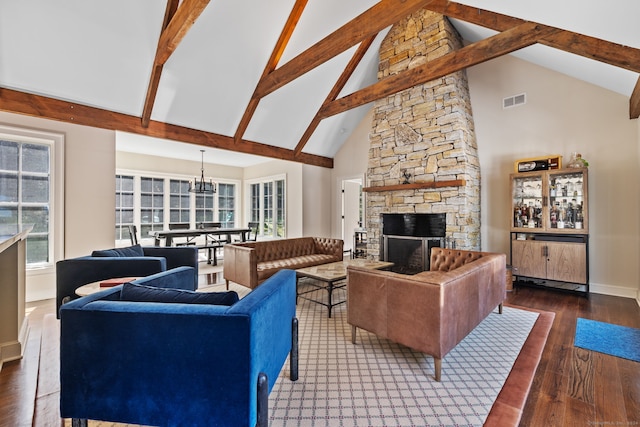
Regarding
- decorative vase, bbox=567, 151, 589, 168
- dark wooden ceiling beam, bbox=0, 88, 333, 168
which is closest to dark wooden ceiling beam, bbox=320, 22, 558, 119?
decorative vase, bbox=567, 151, 589, 168

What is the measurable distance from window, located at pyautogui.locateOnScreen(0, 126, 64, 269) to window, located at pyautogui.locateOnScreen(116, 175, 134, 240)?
297 centimetres

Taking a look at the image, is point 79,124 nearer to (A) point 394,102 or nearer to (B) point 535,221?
(A) point 394,102

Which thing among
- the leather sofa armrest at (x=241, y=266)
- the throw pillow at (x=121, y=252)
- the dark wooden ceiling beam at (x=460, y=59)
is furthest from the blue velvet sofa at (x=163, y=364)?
the dark wooden ceiling beam at (x=460, y=59)

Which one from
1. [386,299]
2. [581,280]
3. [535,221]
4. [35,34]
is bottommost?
[581,280]

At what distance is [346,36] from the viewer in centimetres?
360

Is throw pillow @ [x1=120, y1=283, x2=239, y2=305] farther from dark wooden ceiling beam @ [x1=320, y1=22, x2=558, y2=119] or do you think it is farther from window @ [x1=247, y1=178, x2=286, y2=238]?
window @ [x1=247, y1=178, x2=286, y2=238]

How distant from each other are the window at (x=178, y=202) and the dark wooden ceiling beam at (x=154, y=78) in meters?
3.41

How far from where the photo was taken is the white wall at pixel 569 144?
401cm

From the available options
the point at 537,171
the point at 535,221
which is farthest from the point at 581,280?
the point at 537,171

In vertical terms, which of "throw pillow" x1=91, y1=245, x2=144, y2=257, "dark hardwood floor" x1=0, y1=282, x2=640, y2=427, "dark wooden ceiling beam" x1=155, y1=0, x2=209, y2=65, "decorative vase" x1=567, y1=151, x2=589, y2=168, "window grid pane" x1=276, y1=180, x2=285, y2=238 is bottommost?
"dark hardwood floor" x1=0, y1=282, x2=640, y2=427

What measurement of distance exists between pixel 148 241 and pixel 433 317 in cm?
769

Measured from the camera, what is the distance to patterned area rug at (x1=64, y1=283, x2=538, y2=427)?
67.4 inches

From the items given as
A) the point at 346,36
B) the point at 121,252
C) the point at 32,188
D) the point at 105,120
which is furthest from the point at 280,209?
the point at 346,36

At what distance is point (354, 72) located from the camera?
5934mm
